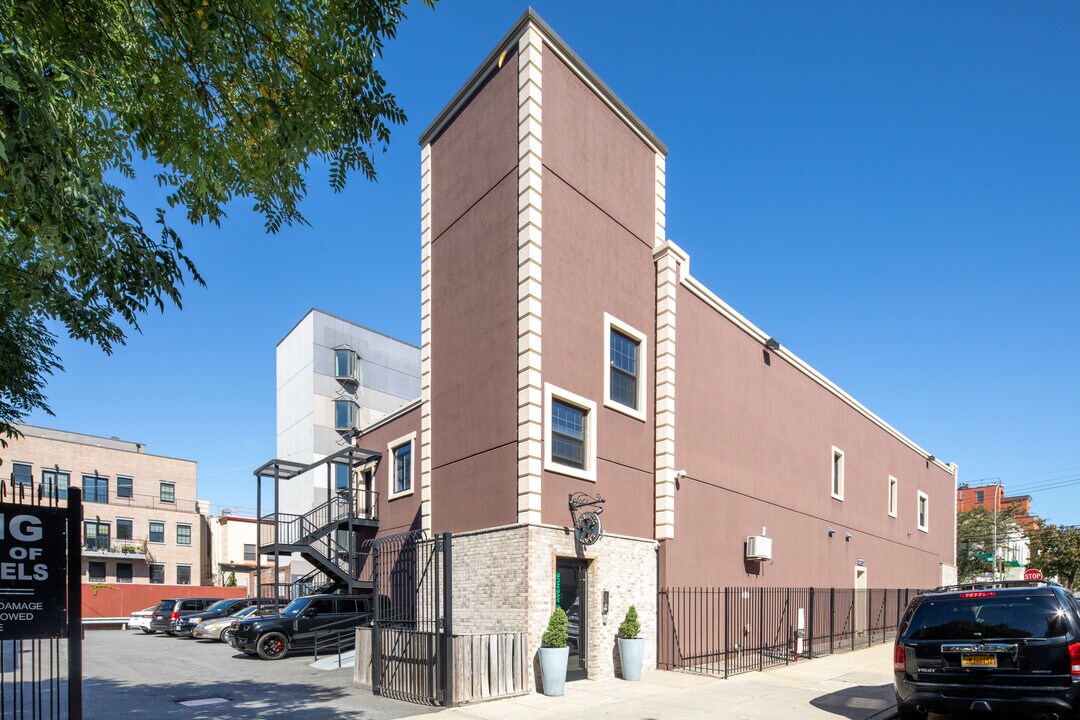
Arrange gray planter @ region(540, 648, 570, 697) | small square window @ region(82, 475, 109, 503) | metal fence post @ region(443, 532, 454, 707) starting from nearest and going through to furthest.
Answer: metal fence post @ region(443, 532, 454, 707), gray planter @ region(540, 648, 570, 697), small square window @ region(82, 475, 109, 503)

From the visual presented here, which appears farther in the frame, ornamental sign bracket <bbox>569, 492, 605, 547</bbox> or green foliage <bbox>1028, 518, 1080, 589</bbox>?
green foliage <bbox>1028, 518, 1080, 589</bbox>

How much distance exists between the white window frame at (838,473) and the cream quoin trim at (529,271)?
15.4 metres

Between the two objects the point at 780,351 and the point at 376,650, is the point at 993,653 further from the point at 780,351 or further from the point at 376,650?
the point at 780,351

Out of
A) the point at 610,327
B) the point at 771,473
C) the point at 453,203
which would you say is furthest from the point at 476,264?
the point at 771,473

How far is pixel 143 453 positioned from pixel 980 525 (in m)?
56.0

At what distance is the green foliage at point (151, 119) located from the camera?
17.7 ft

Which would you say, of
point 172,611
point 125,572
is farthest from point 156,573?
point 172,611

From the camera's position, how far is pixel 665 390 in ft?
55.7

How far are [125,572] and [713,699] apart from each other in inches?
1657

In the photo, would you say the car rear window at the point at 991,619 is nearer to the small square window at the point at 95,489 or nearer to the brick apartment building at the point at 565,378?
the brick apartment building at the point at 565,378

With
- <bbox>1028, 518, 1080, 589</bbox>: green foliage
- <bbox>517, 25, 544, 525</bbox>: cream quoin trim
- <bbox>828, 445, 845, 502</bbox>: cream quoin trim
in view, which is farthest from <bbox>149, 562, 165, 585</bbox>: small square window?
<bbox>1028, 518, 1080, 589</bbox>: green foliage

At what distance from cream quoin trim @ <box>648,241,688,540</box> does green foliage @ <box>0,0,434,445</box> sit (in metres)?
10.3

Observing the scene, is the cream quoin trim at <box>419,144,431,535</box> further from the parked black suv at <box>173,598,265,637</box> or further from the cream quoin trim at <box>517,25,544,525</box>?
the parked black suv at <box>173,598,265,637</box>

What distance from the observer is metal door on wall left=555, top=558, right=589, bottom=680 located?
1397 cm
